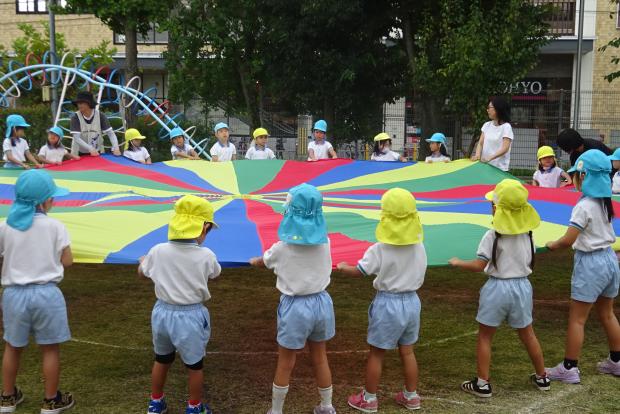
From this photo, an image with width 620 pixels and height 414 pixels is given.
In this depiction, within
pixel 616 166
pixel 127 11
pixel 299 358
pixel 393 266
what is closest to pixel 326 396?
pixel 393 266

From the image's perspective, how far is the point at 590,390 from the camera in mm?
4027

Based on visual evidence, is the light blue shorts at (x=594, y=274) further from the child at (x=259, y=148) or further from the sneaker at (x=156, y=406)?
the child at (x=259, y=148)

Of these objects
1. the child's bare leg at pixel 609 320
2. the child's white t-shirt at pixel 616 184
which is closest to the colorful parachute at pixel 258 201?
the child's bare leg at pixel 609 320

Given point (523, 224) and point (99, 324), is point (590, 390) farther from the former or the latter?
point (99, 324)

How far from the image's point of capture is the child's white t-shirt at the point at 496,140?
625 centimetres

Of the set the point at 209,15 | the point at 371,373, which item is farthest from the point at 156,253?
the point at 209,15

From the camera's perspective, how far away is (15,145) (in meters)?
8.06

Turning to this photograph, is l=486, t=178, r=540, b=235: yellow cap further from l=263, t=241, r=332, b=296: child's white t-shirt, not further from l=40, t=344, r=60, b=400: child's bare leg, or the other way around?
l=40, t=344, r=60, b=400: child's bare leg

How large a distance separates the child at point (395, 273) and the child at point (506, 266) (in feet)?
1.12

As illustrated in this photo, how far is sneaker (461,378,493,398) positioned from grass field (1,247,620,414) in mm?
46

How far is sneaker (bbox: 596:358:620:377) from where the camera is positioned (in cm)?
426

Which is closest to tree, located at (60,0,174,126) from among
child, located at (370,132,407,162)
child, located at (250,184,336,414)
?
child, located at (370,132,407,162)

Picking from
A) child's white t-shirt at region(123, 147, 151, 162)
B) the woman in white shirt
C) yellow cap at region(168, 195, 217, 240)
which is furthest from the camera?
child's white t-shirt at region(123, 147, 151, 162)

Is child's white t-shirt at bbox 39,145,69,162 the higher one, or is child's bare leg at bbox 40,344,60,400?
child's white t-shirt at bbox 39,145,69,162
